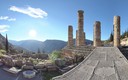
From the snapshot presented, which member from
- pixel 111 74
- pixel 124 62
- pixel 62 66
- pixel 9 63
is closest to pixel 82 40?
pixel 62 66

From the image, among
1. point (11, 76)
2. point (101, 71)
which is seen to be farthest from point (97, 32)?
point (101, 71)

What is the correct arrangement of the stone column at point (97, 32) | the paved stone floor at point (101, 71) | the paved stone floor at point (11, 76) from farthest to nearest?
the stone column at point (97, 32) < the paved stone floor at point (11, 76) < the paved stone floor at point (101, 71)

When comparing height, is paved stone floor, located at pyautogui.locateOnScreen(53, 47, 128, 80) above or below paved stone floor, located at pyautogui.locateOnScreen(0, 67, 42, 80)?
above

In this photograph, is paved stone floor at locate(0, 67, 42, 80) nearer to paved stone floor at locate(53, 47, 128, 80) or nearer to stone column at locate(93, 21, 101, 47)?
paved stone floor at locate(53, 47, 128, 80)

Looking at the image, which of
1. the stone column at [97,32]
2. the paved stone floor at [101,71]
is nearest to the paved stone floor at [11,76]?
the paved stone floor at [101,71]

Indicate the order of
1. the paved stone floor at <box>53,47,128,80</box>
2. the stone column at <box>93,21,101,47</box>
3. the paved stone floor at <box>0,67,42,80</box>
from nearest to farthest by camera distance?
the paved stone floor at <box>53,47,128,80</box> < the paved stone floor at <box>0,67,42,80</box> < the stone column at <box>93,21,101,47</box>

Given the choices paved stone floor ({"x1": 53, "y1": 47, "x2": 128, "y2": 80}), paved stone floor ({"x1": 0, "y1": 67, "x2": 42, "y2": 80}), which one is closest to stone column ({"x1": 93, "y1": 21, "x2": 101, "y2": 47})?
paved stone floor ({"x1": 0, "y1": 67, "x2": 42, "y2": 80})

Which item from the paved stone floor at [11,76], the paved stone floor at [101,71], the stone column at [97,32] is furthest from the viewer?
the stone column at [97,32]

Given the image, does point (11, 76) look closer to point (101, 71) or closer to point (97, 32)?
point (101, 71)

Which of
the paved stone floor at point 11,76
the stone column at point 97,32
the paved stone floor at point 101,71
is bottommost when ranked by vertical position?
the paved stone floor at point 11,76

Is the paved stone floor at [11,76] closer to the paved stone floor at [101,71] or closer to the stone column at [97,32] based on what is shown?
the paved stone floor at [101,71]

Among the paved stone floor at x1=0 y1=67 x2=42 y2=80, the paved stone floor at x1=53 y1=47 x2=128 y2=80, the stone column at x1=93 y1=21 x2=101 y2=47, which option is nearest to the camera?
the paved stone floor at x1=53 y1=47 x2=128 y2=80

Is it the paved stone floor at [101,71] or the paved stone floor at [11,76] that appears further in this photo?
the paved stone floor at [11,76]

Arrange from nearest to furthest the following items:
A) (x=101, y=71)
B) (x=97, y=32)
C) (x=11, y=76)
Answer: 1. (x=101, y=71)
2. (x=11, y=76)
3. (x=97, y=32)
